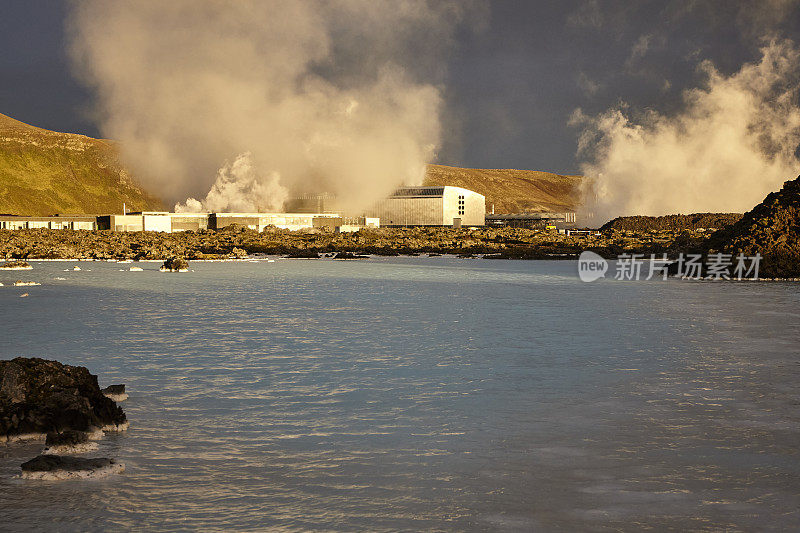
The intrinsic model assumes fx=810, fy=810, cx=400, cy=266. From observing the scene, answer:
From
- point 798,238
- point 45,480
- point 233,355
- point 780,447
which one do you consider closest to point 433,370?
point 233,355

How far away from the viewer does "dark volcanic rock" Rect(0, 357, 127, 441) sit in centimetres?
897

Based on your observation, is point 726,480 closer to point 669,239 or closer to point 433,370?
point 433,370

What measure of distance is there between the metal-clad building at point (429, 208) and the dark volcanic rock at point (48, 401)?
5590 inches

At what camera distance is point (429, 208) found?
152 m

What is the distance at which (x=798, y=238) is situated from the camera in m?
41.9

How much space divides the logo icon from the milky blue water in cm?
2184

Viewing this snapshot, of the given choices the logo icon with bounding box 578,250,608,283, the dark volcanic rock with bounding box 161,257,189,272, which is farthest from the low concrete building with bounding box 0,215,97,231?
the logo icon with bounding box 578,250,608,283

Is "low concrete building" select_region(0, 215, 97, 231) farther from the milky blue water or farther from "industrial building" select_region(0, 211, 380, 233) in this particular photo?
the milky blue water

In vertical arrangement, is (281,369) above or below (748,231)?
below

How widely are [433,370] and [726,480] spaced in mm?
6778

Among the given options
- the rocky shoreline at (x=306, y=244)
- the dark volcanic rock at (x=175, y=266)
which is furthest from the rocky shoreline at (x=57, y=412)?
the rocky shoreline at (x=306, y=244)

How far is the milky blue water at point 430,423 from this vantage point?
6.71m

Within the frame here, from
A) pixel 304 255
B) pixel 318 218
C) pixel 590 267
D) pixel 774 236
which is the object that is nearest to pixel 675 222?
pixel 318 218

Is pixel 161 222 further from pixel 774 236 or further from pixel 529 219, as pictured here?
pixel 774 236
